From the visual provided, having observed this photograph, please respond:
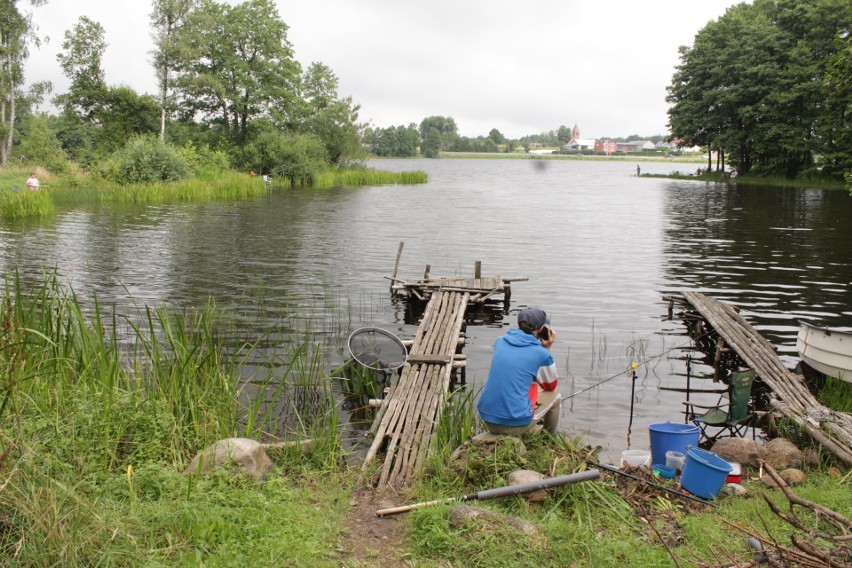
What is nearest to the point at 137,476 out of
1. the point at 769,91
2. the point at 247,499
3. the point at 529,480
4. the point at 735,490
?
the point at 247,499

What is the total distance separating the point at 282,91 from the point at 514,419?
2189 inches

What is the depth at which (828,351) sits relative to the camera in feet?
32.3

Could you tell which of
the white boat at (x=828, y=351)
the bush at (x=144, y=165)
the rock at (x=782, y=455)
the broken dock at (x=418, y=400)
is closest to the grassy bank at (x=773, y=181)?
the white boat at (x=828, y=351)

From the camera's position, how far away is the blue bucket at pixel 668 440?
7.14 m

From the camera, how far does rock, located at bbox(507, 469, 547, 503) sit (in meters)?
5.77

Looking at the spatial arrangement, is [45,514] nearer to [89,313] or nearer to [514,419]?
[514,419]

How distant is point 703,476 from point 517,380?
1950 mm

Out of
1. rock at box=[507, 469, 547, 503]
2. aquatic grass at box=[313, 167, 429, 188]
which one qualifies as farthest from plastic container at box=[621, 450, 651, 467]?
aquatic grass at box=[313, 167, 429, 188]

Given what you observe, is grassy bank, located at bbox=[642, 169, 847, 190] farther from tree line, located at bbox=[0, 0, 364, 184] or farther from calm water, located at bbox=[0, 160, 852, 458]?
tree line, located at bbox=[0, 0, 364, 184]

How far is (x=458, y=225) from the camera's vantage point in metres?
29.8

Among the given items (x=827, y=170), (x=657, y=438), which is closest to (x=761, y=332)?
(x=657, y=438)

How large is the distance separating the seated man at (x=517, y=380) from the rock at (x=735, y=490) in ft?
6.42

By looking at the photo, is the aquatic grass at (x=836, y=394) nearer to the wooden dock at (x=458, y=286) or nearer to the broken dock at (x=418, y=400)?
the broken dock at (x=418, y=400)

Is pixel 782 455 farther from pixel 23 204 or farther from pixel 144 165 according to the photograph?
pixel 144 165
